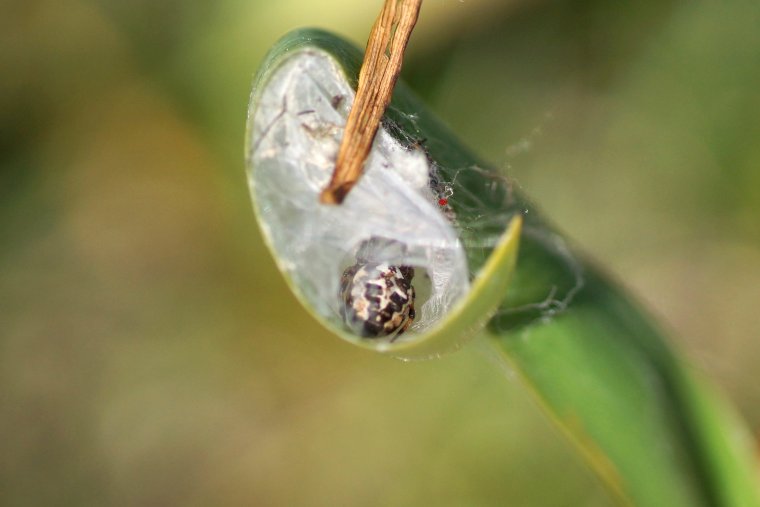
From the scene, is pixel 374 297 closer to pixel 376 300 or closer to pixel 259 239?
pixel 376 300

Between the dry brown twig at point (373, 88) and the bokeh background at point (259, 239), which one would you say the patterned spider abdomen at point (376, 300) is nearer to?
the dry brown twig at point (373, 88)

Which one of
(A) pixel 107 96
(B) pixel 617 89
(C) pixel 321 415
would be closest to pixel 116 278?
(A) pixel 107 96

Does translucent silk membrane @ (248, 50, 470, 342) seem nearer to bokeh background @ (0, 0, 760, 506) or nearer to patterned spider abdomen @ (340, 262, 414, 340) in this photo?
patterned spider abdomen @ (340, 262, 414, 340)

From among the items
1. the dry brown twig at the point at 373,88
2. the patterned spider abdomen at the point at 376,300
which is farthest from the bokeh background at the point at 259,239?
the dry brown twig at the point at 373,88

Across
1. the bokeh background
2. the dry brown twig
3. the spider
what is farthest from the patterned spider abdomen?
the bokeh background

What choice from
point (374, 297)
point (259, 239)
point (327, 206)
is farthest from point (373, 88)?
point (259, 239)
